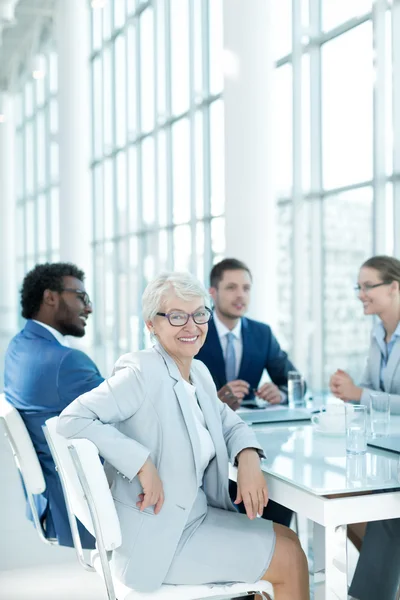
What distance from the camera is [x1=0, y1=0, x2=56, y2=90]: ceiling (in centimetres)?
1292

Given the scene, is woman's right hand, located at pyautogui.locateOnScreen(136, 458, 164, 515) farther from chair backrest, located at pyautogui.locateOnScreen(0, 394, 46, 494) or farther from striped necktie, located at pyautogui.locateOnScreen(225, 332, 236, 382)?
striped necktie, located at pyautogui.locateOnScreen(225, 332, 236, 382)

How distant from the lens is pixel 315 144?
5.90 meters

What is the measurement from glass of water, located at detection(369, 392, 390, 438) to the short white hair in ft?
2.40

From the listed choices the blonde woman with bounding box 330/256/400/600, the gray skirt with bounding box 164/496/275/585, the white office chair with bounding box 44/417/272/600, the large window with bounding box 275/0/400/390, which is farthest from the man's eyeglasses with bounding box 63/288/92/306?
the large window with bounding box 275/0/400/390

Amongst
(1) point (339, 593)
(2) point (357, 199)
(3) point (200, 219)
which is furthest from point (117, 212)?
(1) point (339, 593)

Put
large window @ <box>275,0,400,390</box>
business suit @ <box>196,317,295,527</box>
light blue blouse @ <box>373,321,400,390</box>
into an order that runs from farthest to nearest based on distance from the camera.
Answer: large window @ <box>275,0,400,390</box> → business suit @ <box>196,317,295,527</box> → light blue blouse @ <box>373,321,400,390</box>

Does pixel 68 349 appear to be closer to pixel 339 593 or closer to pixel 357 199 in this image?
pixel 339 593

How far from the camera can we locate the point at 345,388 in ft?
9.20

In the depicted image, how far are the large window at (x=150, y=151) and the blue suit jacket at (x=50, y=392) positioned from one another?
5.05 metres

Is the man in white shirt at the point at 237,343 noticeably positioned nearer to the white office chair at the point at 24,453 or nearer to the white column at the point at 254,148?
the white office chair at the point at 24,453

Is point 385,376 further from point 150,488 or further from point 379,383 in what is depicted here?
point 150,488

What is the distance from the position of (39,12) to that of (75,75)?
2.82m

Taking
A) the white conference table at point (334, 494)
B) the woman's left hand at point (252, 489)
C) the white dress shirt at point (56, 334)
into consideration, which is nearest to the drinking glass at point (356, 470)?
the white conference table at point (334, 494)

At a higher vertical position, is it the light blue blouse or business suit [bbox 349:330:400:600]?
the light blue blouse
